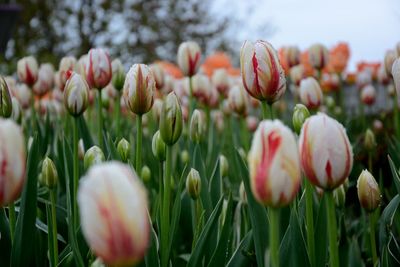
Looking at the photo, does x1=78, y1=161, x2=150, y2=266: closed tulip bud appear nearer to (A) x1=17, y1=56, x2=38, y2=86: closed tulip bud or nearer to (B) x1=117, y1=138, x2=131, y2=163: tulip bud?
(B) x1=117, y1=138, x2=131, y2=163: tulip bud

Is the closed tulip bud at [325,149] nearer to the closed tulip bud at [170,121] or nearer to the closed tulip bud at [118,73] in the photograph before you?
the closed tulip bud at [170,121]

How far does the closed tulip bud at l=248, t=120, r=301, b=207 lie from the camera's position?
0.62 metres

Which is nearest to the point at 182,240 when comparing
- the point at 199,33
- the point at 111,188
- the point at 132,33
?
the point at 111,188

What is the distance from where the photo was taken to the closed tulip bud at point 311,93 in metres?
1.59

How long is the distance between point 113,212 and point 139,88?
0.61 metres

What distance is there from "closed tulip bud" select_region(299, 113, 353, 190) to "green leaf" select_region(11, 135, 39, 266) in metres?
0.57

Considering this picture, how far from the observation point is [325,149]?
71 centimetres

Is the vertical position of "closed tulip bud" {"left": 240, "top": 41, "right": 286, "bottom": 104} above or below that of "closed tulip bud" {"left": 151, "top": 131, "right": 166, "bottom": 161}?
above

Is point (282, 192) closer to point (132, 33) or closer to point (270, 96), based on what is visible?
point (270, 96)

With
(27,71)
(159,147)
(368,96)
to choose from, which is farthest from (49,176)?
(368,96)

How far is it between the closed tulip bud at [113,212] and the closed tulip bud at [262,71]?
561 mm

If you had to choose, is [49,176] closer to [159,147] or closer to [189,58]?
[159,147]

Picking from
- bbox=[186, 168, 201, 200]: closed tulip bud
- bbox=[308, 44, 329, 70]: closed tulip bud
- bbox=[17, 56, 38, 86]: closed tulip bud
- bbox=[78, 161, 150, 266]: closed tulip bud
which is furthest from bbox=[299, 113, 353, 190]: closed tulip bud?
bbox=[308, 44, 329, 70]: closed tulip bud

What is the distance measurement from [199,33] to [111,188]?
1488cm
